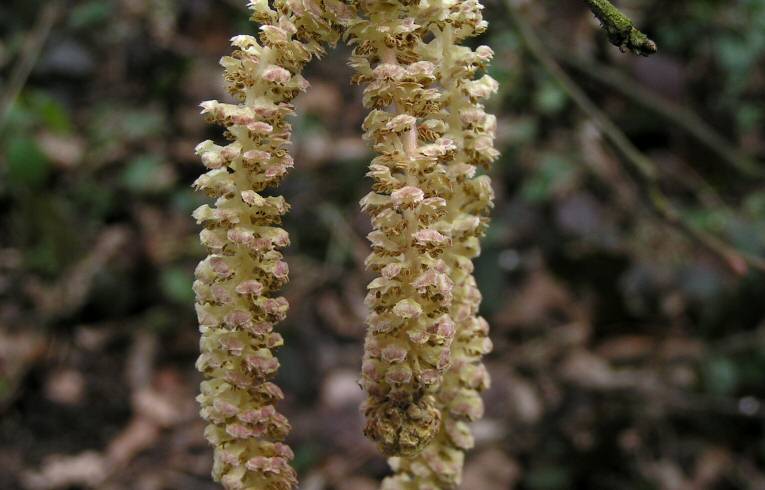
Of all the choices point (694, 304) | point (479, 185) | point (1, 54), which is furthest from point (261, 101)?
point (1, 54)

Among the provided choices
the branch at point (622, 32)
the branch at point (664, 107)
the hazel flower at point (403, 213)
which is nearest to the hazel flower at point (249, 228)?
the hazel flower at point (403, 213)

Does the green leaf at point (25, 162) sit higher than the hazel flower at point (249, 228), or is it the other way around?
the green leaf at point (25, 162)

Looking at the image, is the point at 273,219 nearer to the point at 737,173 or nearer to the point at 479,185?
the point at 479,185

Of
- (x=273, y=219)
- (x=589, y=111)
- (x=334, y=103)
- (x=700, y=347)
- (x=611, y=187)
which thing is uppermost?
(x=334, y=103)

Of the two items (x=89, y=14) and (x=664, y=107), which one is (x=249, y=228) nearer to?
(x=664, y=107)

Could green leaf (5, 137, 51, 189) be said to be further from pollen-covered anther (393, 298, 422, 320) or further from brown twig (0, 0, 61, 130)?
pollen-covered anther (393, 298, 422, 320)

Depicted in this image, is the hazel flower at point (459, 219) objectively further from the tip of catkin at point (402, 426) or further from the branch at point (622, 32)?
the branch at point (622, 32)

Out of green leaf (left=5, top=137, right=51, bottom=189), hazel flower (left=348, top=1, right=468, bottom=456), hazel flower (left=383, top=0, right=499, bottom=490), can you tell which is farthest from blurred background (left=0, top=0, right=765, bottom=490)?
hazel flower (left=348, top=1, right=468, bottom=456)
